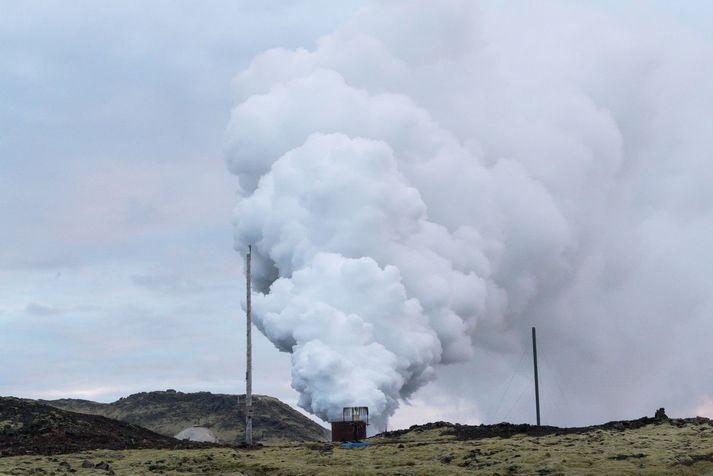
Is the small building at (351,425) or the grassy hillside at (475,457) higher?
the small building at (351,425)

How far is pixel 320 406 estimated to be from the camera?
3236 inches

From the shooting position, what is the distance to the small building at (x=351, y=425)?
246 ft

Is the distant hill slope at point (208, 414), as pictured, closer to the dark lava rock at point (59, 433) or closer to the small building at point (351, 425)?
the small building at point (351, 425)

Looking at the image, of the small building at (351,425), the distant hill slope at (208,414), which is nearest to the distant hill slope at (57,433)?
the small building at (351,425)

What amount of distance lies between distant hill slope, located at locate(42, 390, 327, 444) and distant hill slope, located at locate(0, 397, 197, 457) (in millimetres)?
43736

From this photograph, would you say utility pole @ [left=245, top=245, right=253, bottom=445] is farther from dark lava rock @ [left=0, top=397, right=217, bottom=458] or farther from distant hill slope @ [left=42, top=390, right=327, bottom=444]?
distant hill slope @ [left=42, top=390, right=327, bottom=444]

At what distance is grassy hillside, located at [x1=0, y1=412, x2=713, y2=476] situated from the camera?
147 feet

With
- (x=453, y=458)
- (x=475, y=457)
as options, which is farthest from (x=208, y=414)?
(x=475, y=457)

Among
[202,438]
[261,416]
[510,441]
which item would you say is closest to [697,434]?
[510,441]

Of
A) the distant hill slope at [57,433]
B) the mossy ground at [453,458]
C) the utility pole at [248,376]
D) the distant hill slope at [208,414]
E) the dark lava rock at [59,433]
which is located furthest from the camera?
the distant hill slope at [208,414]

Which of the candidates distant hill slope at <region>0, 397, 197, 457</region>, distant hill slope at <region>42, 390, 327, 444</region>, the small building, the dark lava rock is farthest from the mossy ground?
distant hill slope at <region>42, 390, 327, 444</region>

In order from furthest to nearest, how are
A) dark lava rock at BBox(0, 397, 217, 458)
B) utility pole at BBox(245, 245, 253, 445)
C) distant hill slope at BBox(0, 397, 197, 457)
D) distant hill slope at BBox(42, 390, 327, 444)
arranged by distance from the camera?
distant hill slope at BBox(42, 390, 327, 444)
utility pole at BBox(245, 245, 253, 445)
distant hill slope at BBox(0, 397, 197, 457)
dark lava rock at BBox(0, 397, 217, 458)

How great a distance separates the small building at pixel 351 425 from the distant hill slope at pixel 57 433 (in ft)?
43.9

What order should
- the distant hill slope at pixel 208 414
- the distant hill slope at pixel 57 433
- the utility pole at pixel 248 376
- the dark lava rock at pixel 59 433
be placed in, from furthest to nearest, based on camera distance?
1. the distant hill slope at pixel 208 414
2. the utility pole at pixel 248 376
3. the distant hill slope at pixel 57 433
4. the dark lava rock at pixel 59 433
